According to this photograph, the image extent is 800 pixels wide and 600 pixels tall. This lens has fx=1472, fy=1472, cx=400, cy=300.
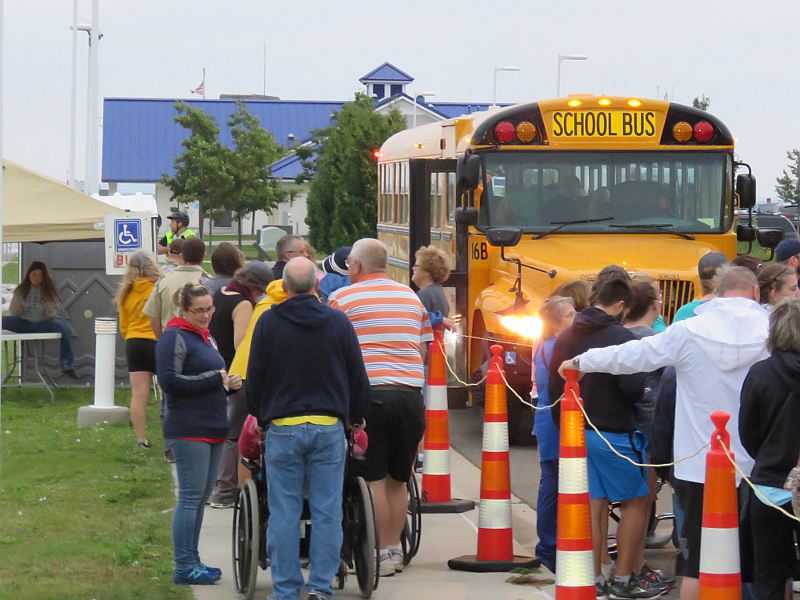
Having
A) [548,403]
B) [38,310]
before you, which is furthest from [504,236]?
[38,310]

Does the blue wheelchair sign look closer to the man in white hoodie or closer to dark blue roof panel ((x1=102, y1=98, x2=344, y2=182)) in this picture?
the man in white hoodie

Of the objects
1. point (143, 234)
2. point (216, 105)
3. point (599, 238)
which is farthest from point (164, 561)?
point (216, 105)

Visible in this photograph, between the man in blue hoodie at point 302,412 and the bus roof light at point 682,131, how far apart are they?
7.19 meters

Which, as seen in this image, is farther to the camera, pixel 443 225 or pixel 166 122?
pixel 166 122

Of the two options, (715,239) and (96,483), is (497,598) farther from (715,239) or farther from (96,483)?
(715,239)

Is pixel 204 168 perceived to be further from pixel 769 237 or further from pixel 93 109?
pixel 769 237

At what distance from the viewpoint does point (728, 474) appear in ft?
18.0

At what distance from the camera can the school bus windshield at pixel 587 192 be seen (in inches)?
520

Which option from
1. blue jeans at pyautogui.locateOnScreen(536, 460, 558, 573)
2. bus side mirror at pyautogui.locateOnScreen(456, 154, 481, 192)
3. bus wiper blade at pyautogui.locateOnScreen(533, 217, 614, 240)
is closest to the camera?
blue jeans at pyautogui.locateOnScreen(536, 460, 558, 573)

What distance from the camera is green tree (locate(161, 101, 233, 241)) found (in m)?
55.8

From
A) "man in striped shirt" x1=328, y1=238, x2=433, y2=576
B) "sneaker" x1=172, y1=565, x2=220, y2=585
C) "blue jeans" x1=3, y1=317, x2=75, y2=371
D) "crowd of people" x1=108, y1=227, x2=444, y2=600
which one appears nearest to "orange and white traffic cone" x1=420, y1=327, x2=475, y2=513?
"crowd of people" x1=108, y1=227, x2=444, y2=600

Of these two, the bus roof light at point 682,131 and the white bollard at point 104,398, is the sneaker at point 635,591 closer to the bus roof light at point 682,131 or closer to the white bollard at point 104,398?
the bus roof light at point 682,131

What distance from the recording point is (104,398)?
1431 cm

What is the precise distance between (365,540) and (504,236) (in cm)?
553
